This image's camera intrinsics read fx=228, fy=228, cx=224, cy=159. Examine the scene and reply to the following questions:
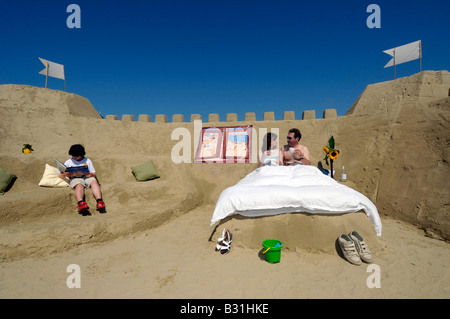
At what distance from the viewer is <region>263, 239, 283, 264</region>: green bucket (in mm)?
2906

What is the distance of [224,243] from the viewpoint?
3312mm

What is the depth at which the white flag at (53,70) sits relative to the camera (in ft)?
29.9

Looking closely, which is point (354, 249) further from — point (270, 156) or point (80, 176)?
point (80, 176)

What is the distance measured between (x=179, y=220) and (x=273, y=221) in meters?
2.43

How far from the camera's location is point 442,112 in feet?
17.0

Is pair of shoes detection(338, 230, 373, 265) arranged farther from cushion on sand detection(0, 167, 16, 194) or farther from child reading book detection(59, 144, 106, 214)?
cushion on sand detection(0, 167, 16, 194)

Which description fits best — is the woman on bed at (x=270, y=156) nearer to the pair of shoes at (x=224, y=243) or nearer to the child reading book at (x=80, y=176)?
the pair of shoes at (x=224, y=243)

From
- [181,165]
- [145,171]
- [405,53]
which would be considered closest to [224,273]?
[145,171]

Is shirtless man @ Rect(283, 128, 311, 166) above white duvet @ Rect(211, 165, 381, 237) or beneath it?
above

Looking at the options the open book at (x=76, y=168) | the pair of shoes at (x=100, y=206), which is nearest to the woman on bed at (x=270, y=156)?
the pair of shoes at (x=100, y=206)

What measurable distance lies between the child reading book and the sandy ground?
1.13 meters

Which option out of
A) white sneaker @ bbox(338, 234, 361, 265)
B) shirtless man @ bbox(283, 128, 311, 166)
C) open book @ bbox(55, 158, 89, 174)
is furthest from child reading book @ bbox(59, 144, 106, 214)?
white sneaker @ bbox(338, 234, 361, 265)
